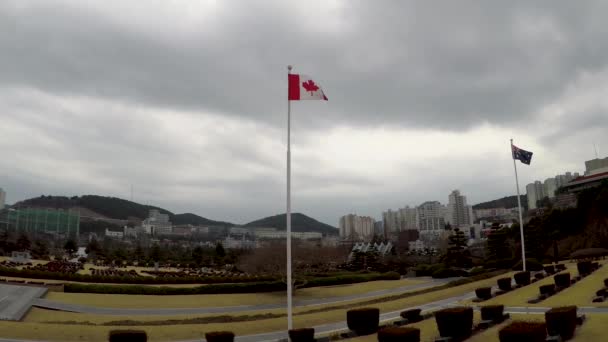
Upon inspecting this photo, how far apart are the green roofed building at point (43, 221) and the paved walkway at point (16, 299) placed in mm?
115654

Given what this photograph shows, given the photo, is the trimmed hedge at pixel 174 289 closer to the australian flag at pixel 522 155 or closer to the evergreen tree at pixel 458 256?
the australian flag at pixel 522 155

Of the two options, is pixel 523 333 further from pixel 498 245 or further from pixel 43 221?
pixel 43 221

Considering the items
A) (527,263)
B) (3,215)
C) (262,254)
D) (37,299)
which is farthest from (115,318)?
(3,215)

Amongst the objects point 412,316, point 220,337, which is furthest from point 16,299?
point 412,316

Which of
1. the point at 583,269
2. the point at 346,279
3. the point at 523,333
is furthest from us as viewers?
the point at 346,279

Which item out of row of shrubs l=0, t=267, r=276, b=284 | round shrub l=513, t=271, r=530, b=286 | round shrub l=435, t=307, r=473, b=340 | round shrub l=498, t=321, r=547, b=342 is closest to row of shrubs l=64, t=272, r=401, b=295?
row of shrubs l=0, t=267, r=276, b=284

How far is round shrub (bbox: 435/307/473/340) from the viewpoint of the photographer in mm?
12344

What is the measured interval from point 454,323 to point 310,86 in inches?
349

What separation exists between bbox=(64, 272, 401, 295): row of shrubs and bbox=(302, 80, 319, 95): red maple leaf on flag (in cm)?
2511

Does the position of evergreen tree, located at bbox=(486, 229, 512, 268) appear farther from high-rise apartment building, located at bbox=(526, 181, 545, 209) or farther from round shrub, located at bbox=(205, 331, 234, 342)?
high-rise apartment building, located at bbox=(526, 181, 545, 209)

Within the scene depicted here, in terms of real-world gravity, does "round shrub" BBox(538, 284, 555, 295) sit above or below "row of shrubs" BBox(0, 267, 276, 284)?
above

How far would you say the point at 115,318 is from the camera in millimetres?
24797

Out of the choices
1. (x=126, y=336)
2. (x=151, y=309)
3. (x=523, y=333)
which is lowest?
(x=151, y=309)

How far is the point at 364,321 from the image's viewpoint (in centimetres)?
1549
